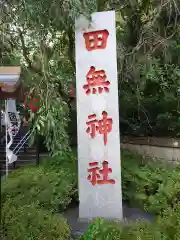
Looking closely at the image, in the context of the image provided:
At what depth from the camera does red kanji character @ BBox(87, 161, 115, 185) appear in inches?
215

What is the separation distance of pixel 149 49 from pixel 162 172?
103 inches

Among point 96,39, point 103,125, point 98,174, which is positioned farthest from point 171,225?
point 96,39

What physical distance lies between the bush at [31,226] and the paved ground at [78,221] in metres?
0.43

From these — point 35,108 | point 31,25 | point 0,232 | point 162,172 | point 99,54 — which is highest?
point 31,25

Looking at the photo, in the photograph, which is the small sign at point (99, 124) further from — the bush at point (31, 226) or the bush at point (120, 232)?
the bush at point (120, 232)

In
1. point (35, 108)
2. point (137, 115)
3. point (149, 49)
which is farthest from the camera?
point (137, 115)

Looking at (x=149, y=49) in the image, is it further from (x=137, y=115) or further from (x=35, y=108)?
(x=35, y=108)

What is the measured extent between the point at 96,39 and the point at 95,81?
2.00ft

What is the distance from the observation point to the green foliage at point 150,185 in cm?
546

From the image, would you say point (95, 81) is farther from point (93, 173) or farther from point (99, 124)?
point (93, 173)

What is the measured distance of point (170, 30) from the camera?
861 centimetres

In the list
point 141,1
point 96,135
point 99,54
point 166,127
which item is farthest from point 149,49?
point 96,135

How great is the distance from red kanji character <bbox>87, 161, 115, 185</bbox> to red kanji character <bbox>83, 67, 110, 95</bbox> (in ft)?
3.45

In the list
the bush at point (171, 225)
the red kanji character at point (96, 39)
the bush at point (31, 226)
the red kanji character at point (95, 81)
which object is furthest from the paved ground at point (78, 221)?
the red kanji character at point (96, 39)
